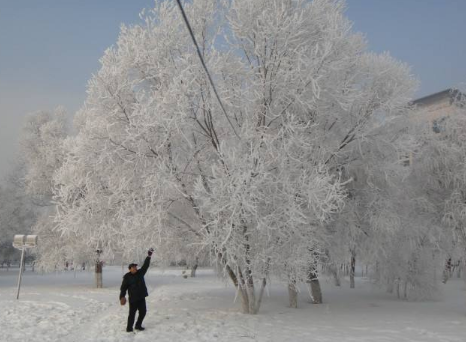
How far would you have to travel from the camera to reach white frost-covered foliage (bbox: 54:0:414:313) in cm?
1188

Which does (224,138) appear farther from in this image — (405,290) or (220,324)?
(405,290)

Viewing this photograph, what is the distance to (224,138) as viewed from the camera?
13781mm

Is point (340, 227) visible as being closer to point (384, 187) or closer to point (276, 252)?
point (384, 187)

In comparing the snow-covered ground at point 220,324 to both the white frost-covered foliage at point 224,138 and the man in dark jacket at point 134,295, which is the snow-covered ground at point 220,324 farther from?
the white frost-covered foliage at point 224,138

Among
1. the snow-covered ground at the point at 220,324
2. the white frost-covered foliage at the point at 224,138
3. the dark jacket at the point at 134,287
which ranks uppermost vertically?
the white frost-covered foliage at the point at 224,138

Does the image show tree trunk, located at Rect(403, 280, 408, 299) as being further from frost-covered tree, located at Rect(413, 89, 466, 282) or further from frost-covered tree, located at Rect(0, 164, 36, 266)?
frost-covered tree, located at Rect(0, 164, 36, 266)

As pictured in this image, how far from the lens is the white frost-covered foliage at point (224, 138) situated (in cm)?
1188

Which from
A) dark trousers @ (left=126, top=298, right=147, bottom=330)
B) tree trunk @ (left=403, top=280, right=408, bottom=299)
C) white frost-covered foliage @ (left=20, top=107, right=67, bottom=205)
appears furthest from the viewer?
white frost-covered foliage @ (left=20, top=107, right=67, bottom=205)

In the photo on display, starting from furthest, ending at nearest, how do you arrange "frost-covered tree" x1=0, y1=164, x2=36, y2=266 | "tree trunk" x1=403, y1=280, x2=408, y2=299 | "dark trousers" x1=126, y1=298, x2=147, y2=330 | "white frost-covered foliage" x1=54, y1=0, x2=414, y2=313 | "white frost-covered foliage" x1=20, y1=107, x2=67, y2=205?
"frost-covered tree" x1=0, y1=164, x2=36, y2=266, "white frost-covered foliage" x1=20, y1=107, x2=67, y2=205, "tree trunk" x1=403, y1=280, x2=408, y2=299, "white frost-covered foliage" x1=54, y1=0, x2=414, y2=313, "dark trousers" x1=126, y1=298, x2=147, y2=330

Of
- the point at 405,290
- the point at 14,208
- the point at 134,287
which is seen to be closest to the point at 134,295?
the point at 134,287

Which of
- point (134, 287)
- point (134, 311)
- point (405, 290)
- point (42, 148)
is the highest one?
point (42, 148)

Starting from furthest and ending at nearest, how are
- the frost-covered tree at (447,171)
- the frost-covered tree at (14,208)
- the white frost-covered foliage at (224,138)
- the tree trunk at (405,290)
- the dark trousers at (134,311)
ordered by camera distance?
the frost-covered tree at (14,208) < the tree trunk at (405,290) < the frost-covered tree at (447,171) < the white frost-covered foliage at (224,138) < the dark trousers at (134,311)

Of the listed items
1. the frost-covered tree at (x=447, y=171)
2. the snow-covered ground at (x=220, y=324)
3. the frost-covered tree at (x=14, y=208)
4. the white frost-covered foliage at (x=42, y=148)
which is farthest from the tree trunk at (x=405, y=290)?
the frost-covered tree at (x=14, y=208)

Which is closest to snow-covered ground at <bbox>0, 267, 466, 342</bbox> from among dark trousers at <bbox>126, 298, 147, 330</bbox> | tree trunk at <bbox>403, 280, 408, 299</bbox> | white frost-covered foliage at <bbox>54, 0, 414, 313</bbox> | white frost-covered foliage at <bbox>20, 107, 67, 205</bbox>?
dark trousers at <bbox>126, 298, 147, 330</bbox>
